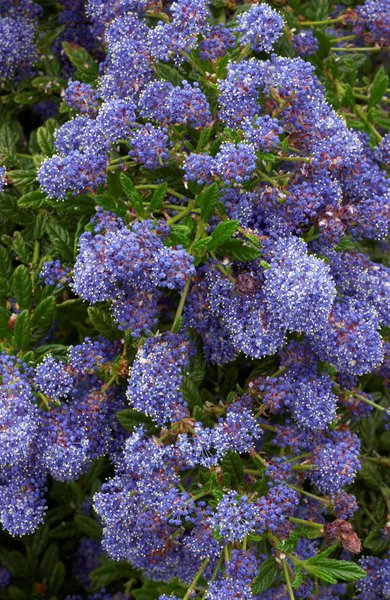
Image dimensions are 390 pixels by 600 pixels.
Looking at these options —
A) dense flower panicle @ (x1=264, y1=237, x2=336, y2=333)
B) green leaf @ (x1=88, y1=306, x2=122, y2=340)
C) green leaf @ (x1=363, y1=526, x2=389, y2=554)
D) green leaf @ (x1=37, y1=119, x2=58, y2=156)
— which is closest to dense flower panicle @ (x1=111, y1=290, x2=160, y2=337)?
green leaf @ (x1=88, y1=306, x2=122, y2=340)

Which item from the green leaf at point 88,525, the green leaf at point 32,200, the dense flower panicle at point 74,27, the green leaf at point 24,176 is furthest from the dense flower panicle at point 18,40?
the green leaf at point 88,525

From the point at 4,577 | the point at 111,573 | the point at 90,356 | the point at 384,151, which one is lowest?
the point at 4,577

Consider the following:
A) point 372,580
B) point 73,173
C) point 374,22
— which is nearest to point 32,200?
point 73,173

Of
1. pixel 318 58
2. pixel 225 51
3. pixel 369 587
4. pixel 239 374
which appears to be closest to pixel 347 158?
pixel 225 51

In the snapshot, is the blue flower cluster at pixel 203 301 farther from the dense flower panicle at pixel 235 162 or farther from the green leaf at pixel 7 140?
the green leaf at pixel 7 140

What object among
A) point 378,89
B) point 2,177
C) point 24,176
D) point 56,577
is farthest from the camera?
point 56,577

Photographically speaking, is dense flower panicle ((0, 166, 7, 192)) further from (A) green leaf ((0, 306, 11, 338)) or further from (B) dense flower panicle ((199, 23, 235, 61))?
(B) dense flower panicle ((199, 23, 235, 61))

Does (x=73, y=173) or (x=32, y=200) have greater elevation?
(x=73, y=173)

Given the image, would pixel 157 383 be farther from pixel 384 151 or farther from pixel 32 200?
pixel 384 151
